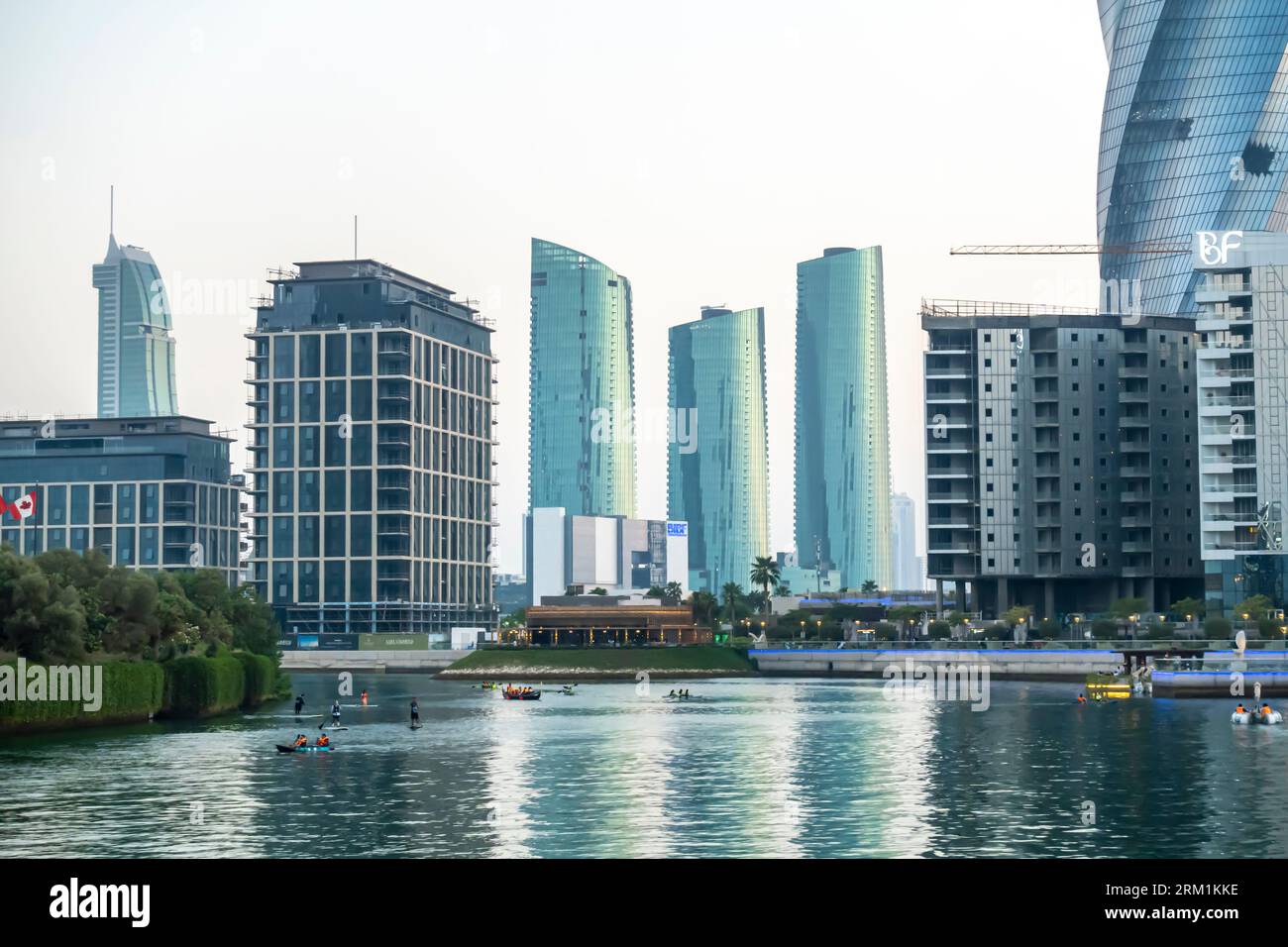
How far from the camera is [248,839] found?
6781 cm

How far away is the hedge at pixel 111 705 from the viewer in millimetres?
119069

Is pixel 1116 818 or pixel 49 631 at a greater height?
pixel 49 631

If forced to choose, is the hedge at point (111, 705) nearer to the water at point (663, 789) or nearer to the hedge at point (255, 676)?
the water at point (663, 789)

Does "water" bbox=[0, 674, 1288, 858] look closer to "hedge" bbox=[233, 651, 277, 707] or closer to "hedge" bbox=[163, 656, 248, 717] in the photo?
"hedge" bbox=[163, 656, 248, 717]

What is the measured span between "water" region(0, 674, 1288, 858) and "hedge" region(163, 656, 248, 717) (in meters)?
5.99

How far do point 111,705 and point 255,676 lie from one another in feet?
136

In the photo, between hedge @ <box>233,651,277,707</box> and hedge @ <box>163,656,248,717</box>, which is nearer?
hedge @ <box>163,656,248,717</box>

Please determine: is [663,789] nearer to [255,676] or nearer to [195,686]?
[195,686]

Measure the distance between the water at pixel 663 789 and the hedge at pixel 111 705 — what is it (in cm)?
295

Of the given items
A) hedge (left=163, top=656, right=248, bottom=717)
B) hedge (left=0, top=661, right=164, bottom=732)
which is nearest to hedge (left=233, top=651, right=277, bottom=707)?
hedge (left=163, top=656, right=248, bottom=717)

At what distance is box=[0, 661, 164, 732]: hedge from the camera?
119m
